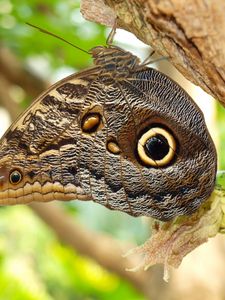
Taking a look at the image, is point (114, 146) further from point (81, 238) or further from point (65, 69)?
point (65, 69)

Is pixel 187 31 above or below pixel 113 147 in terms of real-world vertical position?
below

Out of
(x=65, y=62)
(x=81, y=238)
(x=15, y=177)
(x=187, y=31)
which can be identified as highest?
(x=65, y=62)

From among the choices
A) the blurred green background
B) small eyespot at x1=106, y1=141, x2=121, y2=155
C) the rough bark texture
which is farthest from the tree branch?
the rough bark texture

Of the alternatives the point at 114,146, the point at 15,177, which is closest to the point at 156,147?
the point at 114,146

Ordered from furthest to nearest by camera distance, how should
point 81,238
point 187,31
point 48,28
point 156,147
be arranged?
1. point 81,238
2. point 48,28
3. point 156,147
4. point 187,31

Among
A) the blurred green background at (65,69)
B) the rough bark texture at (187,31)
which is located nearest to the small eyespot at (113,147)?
the rough bark texture at (187,31)

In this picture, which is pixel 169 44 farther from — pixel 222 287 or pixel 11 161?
pixel 222 287

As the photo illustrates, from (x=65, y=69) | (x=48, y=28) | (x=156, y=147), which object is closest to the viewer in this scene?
(x=156, y=147)

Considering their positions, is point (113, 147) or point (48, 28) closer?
point (113, 147)
